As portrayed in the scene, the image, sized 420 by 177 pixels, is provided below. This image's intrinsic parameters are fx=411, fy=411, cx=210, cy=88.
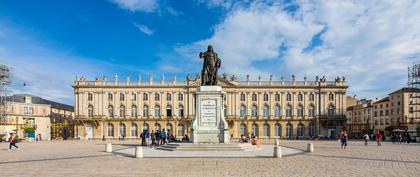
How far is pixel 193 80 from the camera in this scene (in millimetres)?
80062

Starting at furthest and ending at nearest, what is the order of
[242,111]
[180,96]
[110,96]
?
[242,111] < [180,96] < [110,96]

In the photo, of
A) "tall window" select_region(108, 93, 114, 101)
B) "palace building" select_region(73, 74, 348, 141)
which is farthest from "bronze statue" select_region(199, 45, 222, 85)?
"tall window" select_region(108, 93, 114, 101)

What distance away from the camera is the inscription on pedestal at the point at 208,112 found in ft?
83.5

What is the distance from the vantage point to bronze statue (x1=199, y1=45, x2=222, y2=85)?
26.4 meters

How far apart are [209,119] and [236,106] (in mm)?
54926

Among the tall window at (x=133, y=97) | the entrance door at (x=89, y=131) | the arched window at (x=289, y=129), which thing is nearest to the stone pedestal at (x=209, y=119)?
the tall window at (x=133, y=97)

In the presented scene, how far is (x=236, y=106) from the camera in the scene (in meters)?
80.1

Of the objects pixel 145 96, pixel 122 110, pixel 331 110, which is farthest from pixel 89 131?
pixel 331 110

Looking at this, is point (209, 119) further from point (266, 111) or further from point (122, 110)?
point (122, 110)

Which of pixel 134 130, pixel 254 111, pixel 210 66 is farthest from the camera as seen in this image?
pixel 254 111

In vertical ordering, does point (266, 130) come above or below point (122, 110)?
below

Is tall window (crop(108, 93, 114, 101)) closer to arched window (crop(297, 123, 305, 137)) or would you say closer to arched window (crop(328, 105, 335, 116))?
arched window (crop(297, 123, 305, 137))

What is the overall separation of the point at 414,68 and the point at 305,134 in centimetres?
2556

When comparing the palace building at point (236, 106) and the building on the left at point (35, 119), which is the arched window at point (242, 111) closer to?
the palace building at point (236, 106)
